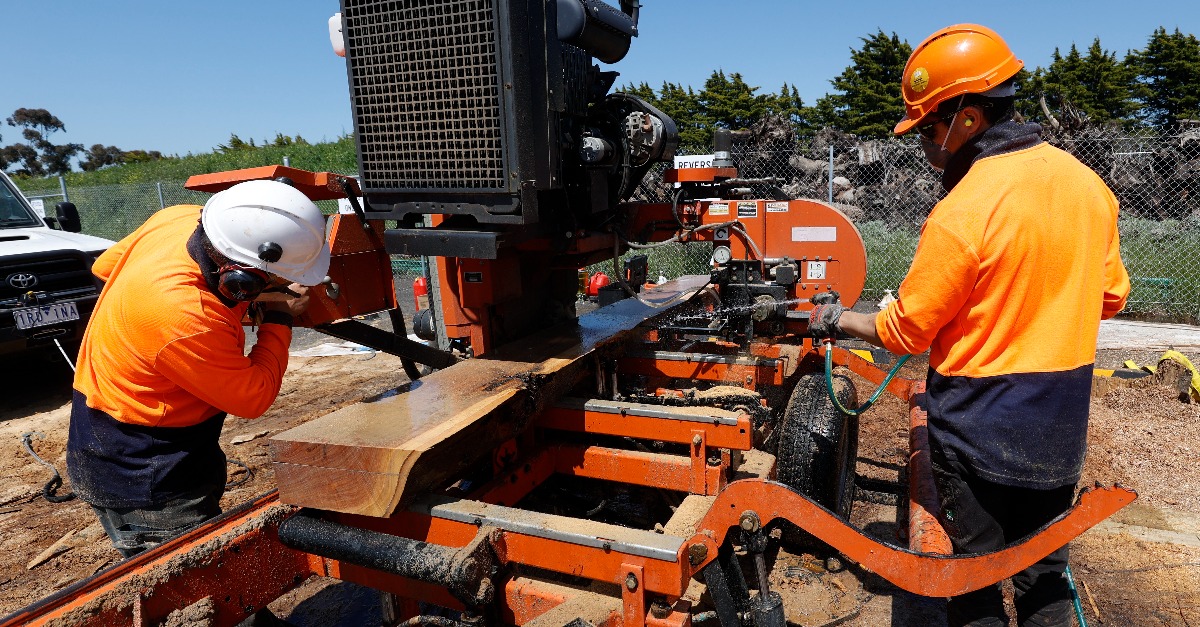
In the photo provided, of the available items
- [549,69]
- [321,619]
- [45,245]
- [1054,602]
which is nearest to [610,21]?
[549,69]

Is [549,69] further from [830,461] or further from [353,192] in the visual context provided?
[830,461]

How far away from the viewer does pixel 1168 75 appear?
23938 millimetres

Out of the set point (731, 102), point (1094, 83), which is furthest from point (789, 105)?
point (1094, 83)

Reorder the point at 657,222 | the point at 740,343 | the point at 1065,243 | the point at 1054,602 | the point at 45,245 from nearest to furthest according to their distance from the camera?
the point at 1065,243
the point at 1054,602
the point at 657,222
the point at 740,343
the point at 45,245

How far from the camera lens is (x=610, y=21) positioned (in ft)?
11.4

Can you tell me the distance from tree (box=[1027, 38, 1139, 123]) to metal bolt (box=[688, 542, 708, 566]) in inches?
1081

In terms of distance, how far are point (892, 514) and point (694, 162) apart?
274 cm

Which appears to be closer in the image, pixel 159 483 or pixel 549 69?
pixel 159 483

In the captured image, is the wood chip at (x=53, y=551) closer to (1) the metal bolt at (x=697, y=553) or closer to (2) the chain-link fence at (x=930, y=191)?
(1) the metal bolt at (x=697, y=553)

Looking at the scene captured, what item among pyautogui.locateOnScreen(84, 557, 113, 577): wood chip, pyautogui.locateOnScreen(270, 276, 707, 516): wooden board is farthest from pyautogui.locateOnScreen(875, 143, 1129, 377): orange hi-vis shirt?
pyautogui.locateOnScreen(84, 557, 113, 577): wood chip

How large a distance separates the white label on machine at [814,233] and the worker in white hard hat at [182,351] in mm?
3234

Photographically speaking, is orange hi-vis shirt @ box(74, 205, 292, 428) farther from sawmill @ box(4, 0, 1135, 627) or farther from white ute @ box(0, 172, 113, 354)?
white ute @ box(0, 172, 113, 354)

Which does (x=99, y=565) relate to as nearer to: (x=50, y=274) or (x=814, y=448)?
(x=814, y=448)

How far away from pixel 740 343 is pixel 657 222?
1.15m
